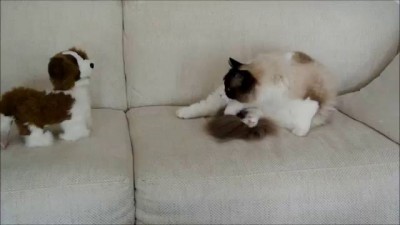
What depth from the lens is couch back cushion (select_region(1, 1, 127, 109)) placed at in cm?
123

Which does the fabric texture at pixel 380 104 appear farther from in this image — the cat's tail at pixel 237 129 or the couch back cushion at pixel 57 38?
the couch back cushion at pixel 57 38

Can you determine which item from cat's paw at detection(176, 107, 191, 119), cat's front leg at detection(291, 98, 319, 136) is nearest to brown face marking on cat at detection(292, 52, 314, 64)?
cat's front leg at detection(291, 98, 319, 136)

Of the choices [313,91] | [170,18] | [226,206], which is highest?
[170,18]

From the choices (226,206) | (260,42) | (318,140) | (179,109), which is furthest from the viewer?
(260,42)

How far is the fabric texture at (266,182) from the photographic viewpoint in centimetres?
88

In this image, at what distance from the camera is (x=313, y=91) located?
3.71 feet

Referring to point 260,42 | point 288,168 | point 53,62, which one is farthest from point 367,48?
point 53,62

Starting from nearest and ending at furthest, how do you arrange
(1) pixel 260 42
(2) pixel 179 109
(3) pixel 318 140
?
(3) pixel 318 140
(2) pixel 179 109
(1) pixel 260 42

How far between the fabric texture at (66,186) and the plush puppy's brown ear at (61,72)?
16 cm

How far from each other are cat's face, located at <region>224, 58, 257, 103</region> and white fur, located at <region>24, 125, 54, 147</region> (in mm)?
494

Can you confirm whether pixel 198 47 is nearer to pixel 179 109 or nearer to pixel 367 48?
pixel 179 109

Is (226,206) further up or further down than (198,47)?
further down

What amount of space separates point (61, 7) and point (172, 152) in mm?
658

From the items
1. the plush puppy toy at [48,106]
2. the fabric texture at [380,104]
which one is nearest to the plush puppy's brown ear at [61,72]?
the plush puppy toy at [48,106]
